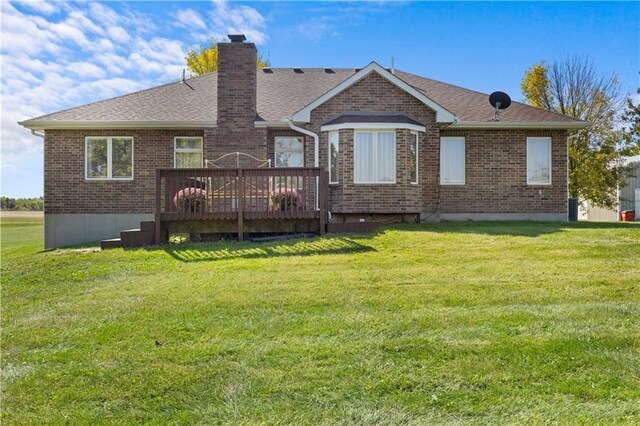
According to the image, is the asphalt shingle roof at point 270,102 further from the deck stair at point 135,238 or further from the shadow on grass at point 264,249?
the shadow on grass at point 264,249

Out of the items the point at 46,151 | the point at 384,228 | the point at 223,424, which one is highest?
the point at 46,151

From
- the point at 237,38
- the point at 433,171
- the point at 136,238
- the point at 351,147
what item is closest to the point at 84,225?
the point at 136,238

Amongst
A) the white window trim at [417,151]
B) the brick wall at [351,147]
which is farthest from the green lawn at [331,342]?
the white window trim at [417,151]

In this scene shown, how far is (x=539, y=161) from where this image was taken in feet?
53.6

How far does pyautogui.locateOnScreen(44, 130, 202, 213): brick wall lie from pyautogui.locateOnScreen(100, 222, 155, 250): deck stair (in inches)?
193

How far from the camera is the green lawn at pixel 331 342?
3404 millimetres

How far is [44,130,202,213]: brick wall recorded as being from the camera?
15.6 metres

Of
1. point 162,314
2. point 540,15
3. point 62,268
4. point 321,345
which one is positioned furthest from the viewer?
point 540,15

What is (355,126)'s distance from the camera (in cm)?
1391

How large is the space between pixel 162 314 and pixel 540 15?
16.7 meters

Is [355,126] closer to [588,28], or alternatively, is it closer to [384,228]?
[384,228]

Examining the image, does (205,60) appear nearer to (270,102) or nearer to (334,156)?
(270,102)

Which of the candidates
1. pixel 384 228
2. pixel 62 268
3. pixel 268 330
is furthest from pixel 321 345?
pixel 384 228

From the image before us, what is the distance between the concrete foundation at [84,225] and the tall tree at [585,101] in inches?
850
